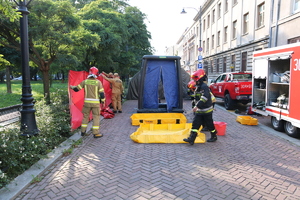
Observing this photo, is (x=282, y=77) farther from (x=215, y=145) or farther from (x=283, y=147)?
(x=215, y=145)

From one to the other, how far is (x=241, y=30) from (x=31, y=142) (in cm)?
2339

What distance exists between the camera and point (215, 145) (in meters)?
6.09

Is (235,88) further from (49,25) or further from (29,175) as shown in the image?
(29,175)

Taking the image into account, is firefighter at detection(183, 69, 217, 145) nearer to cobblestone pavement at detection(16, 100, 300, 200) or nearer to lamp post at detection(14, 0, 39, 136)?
cobblestone pavement at detection(16, 100, 300, 200)

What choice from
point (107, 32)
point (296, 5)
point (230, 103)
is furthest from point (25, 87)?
point (296, 5)

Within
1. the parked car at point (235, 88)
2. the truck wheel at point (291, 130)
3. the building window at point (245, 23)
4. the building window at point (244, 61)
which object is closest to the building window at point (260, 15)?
the building window at point (245, 23)

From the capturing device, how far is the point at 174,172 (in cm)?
436

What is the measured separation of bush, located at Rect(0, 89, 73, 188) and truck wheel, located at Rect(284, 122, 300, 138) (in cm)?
623

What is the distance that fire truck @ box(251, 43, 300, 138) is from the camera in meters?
6.39

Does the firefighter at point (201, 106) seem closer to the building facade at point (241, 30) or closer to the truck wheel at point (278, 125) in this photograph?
the truck wheel at point (278, 125)

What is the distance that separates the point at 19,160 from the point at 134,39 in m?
21.8

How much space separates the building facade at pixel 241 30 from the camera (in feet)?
52.5

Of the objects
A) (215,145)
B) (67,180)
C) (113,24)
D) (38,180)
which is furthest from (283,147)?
(113,24)

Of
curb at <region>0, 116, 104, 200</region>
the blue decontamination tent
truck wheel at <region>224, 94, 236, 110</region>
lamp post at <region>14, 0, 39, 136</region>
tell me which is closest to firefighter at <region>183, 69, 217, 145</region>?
curb at <region>0, 116, 104, 200</region>
